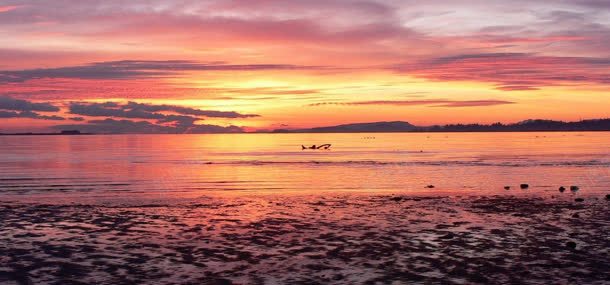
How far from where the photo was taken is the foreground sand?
629 inches

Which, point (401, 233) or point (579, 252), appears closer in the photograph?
point (579, 252)

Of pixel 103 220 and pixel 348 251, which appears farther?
pixel 103 220

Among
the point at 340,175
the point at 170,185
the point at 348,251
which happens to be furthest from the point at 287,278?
the point at 340,175

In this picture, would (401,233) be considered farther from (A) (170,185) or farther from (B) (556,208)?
(A) (170,185)

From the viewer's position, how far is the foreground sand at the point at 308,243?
16.0m

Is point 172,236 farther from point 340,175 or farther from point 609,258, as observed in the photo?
point 340,175

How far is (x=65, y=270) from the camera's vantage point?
654 inches

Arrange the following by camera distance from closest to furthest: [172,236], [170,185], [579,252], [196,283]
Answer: [196,283] < [579,252] < [172,236] < [170,185]

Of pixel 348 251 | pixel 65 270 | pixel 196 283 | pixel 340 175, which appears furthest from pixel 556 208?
pixel 340 175

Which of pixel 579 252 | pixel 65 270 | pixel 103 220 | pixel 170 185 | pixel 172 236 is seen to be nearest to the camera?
pixel 65 270

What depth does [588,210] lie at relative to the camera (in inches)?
1120

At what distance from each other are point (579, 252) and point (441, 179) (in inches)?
1271

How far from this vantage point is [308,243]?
806 inches

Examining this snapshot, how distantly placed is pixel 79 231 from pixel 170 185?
24.3 m
